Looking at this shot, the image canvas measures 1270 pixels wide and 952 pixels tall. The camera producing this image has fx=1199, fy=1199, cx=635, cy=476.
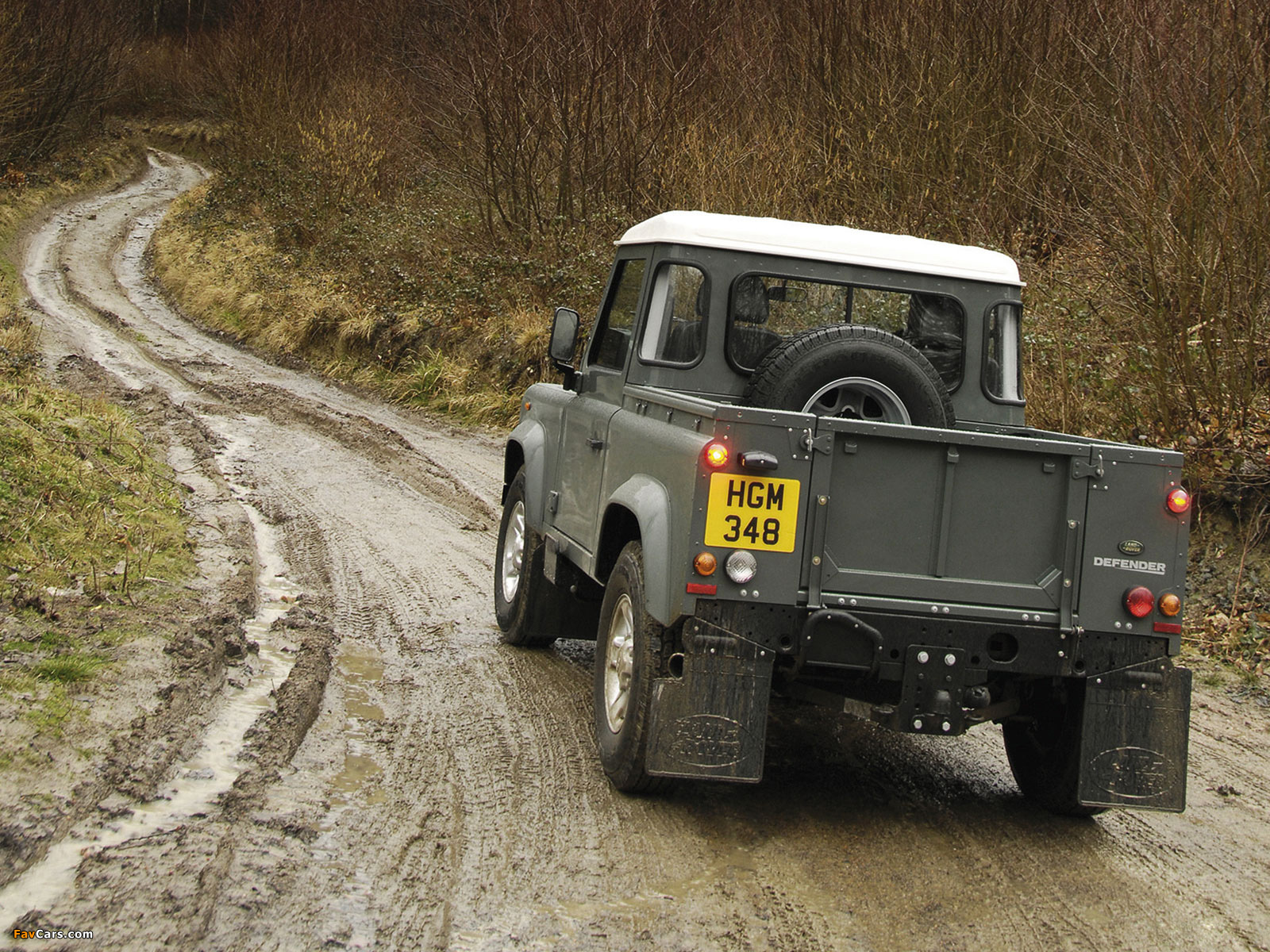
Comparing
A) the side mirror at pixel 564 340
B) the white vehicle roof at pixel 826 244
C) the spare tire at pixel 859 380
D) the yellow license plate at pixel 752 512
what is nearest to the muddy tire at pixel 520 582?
the side mirror at pixel 564 340

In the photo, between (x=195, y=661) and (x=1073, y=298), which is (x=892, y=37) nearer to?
(x=1073, y=298)

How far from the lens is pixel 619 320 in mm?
5672

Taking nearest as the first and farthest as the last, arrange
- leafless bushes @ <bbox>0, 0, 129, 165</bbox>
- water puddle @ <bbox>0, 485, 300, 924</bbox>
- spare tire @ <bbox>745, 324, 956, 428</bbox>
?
water puddle @ <bbox>0, 485, 300, 924</bbox> < spare tire @ <bbox>745, 324, 956, 428</bbox> < leafless bushes @ <bbox>0, 0, 129, 165</bbox>

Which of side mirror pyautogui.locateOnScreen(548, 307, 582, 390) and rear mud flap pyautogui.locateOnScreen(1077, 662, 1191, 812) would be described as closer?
rear mud flap pyautogui.locateOnScreen(1077, 662, 1191, 812)

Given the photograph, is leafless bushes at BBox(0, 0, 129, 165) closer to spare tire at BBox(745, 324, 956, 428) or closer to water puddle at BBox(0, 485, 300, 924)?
water puddle at BBox(0, 485, 300, 924)

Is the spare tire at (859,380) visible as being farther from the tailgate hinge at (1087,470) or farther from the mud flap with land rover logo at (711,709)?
the mud flap with land rover logo at (711,709)

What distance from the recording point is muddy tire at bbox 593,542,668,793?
4.16m

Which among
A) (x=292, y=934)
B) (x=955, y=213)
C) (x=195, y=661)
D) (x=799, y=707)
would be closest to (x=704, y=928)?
(x=292, y=934)

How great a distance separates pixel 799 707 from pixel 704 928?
244 centimetres

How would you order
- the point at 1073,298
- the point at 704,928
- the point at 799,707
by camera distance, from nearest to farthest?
the point at 704,928 < the point at 799,707 < the point at 1073,298

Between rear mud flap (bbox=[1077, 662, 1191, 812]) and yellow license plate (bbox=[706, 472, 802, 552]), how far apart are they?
3.99ft

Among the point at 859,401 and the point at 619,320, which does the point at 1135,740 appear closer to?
the point at 859,401

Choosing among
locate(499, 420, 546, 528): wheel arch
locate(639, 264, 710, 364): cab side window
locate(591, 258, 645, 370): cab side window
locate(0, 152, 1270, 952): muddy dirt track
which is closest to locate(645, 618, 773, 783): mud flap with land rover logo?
locate(0, 152, 1270, 952): muddy dirt track

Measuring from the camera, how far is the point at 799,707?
5742 mm
